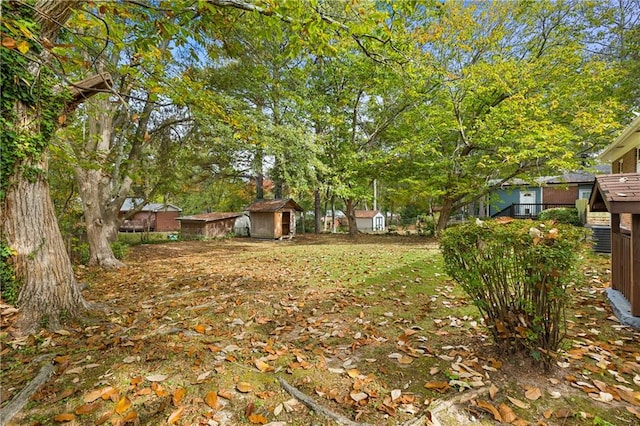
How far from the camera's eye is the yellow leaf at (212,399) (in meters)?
2.18

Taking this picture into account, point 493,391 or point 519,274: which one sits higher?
point 519,274

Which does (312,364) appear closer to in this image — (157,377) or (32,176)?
(157,377)

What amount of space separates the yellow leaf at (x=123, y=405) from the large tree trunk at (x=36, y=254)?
211 cm

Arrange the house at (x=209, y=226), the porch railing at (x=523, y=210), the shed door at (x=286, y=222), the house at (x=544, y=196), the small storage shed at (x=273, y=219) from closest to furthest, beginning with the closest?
the small storage shed at (x=273, y=219) < the shed door at (x=286, y=222) < the house at (x=209, y=226) < the house at (x=544, y=196) < the porch railing at (x=523, y=210)

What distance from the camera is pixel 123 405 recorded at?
6.94 ft

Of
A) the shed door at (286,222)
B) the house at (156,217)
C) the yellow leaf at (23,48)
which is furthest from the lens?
the house at (156,217)

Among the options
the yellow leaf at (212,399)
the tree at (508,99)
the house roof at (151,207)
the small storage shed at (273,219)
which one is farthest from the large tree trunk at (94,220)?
the house roof at (151,207)

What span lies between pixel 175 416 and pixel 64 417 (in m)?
0.75

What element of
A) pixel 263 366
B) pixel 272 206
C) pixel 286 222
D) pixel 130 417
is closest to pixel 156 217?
pixel 286 222

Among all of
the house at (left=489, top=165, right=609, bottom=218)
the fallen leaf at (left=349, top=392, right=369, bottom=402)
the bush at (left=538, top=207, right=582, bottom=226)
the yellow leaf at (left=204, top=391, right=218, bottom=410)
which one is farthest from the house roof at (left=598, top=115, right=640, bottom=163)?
the yellow leaf at (left=204, top=391, right=218, bottom=410)

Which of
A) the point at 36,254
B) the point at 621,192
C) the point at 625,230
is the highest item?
the point at 621,192

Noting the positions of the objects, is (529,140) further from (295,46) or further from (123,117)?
(123,117)

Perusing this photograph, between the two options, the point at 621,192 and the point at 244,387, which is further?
the point at 621,192

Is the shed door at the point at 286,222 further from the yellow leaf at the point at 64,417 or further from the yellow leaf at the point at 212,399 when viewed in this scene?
the yellow leaf at the point at 64,417
